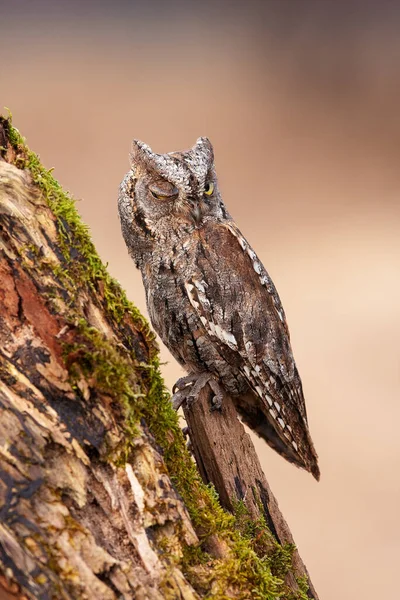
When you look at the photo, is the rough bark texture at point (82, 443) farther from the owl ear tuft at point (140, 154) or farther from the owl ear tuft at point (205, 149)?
the owl ear tuft at point (205, 149)

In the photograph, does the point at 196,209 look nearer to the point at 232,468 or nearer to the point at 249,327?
the point at 249,327

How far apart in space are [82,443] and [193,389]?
812 millimetres

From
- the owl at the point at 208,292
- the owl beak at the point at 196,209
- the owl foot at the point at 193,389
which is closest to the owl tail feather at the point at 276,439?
the owl at the point at 208,292

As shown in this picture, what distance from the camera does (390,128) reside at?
208 inches

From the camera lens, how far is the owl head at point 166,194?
184 cm

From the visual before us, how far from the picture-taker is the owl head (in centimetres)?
184

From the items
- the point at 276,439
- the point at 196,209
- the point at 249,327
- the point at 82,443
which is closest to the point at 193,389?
Result: the point at 249,327

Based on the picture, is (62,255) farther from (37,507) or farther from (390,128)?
(390,128)

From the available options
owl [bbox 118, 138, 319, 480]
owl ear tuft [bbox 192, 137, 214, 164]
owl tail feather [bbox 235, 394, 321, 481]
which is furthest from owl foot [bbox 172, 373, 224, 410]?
owl ear tuft [bbox 192, 137, 214, 164]

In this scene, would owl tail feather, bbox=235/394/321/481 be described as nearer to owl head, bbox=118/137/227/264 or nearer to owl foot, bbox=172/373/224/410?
owl foot, bbox=172/373/224/410

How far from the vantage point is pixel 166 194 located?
6.10 ft

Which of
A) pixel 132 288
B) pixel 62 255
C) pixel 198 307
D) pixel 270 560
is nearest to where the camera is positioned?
pixel 62 255

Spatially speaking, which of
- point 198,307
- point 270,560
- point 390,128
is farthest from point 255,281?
point 390,128

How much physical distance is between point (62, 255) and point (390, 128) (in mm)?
4703
